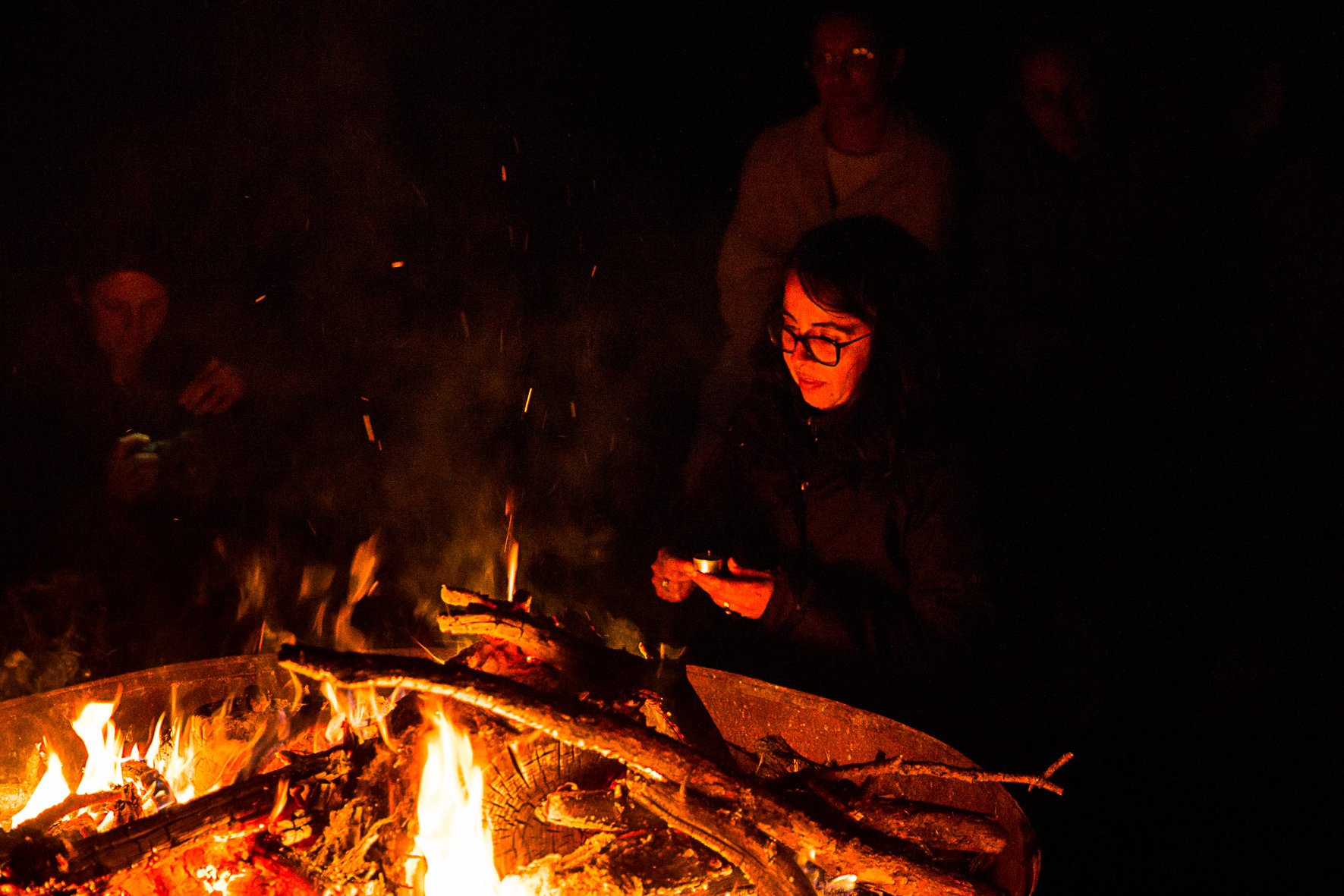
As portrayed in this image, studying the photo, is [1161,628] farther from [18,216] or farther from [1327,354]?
[18,216]

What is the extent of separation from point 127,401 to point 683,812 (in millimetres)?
3613

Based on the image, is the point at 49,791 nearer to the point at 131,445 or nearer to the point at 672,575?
the point at 672,575

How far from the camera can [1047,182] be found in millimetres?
3326

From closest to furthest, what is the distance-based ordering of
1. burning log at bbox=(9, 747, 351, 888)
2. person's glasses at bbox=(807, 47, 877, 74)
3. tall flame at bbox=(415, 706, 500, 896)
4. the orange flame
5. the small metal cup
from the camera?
burning log at bbox=(9, 747, 351, 888), tall flame at bbox=(415, 706, 500, 896), the small metal cup, person's glasses at bbox=(807, 47, 877, 74), the orange flame

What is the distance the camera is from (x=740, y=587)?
8.04ft

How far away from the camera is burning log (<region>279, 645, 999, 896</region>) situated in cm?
156

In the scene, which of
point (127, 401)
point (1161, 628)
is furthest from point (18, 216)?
point (1161, 628)

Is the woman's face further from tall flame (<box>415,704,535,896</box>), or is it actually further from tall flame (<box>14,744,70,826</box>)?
tall flame (<box>14,744,70,826</box>)

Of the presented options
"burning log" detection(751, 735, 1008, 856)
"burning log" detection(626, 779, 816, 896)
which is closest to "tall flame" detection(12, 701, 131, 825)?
"burning log" detection(626, 779, 816, 896)

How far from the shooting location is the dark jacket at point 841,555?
8.32 feet

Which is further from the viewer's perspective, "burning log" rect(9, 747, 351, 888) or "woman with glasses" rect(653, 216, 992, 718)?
"woman with glasses" rect(653, 216, 992, 718)

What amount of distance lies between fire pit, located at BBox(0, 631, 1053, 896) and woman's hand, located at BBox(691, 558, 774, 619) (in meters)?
0.58

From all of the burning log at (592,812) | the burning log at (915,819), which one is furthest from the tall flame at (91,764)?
the burning log at (915,819)

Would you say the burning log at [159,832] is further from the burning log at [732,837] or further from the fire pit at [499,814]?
the burning log at [732,837]
